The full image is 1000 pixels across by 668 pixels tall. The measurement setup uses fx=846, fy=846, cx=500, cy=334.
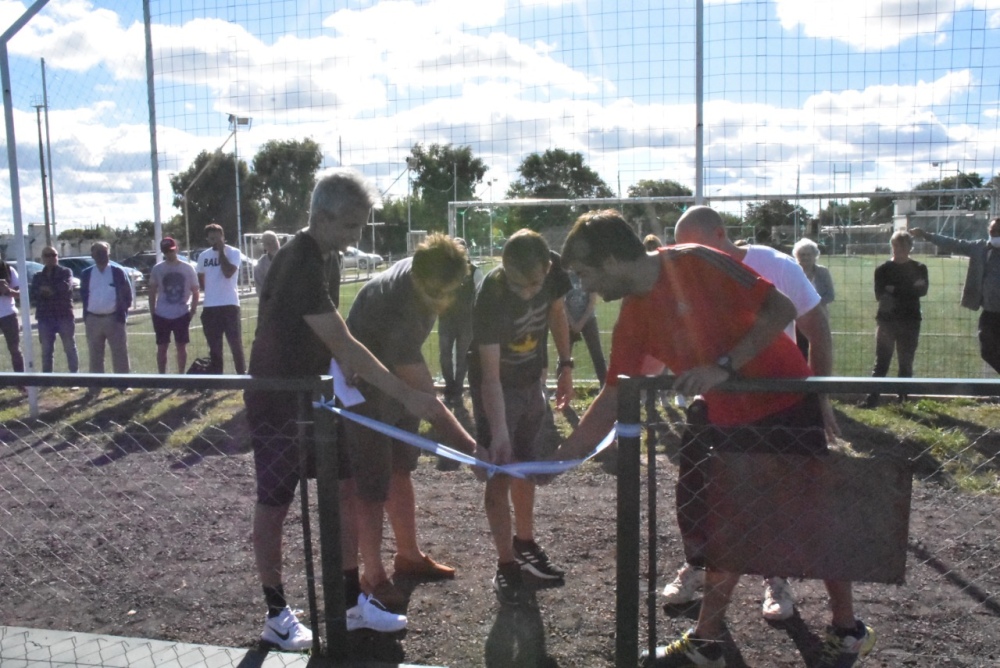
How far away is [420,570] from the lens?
4086 mm

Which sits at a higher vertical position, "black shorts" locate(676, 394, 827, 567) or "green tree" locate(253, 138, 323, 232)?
"green tree" locate(253, 138, 323, 232)

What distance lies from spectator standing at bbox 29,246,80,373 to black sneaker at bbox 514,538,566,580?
282 inches

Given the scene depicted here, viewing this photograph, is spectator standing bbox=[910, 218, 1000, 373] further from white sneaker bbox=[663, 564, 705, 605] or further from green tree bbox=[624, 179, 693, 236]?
white sneaker bbox=[663, 564, 705, 605]

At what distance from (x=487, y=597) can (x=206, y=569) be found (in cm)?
146

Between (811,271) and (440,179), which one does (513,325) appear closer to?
(811,271)

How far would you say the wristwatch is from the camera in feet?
8.32

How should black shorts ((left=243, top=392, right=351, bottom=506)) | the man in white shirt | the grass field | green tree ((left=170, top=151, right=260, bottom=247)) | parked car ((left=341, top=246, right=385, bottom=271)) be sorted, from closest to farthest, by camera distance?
black shorts ((left=243, top=392, right=351, bottom=506)) < green tree ((left=170, top=151, right=260, bottom=247)) < the man in white shirt < the grass field < parked car ((left=341, top=246, right=385, bottom=271))

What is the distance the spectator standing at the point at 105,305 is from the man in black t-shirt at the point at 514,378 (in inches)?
247

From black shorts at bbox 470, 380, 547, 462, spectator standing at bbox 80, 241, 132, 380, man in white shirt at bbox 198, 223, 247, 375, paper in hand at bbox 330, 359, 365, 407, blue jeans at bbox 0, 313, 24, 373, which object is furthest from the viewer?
blue jeans at bbox 0, 313, 24, 373

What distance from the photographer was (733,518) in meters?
2.65

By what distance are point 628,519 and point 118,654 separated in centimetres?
210

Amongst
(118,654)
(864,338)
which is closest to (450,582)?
(118,654)

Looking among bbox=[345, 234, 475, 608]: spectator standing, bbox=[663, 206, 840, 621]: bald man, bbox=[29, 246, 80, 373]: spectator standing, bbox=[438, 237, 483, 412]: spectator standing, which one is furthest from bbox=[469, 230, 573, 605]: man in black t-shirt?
bbox=[29, 246, 80, 373]: spectator standing

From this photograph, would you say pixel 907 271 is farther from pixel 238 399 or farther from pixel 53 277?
pixel 53 277
